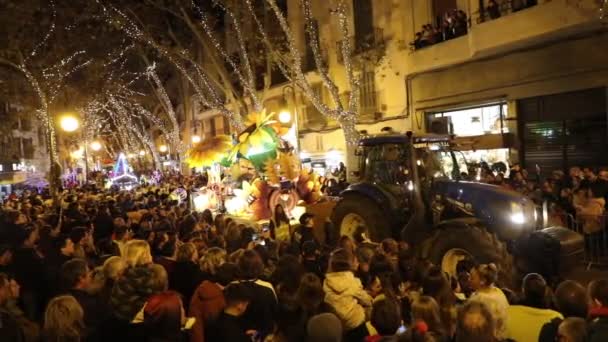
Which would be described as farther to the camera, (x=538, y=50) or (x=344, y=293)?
(x=538, y=50)

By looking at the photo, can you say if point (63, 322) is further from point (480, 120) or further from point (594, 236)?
point (480, 120)

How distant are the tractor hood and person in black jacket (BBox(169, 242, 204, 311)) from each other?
4408 millimetres

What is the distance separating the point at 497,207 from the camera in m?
7.65

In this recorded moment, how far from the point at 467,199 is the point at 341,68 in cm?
1596

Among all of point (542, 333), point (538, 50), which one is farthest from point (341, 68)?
point (542, 333)

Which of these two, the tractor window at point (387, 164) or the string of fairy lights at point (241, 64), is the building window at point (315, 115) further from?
the tractor window at point (387, 164)

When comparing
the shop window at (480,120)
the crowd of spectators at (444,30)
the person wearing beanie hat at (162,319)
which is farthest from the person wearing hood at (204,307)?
the crowd of spectators at (444,30)

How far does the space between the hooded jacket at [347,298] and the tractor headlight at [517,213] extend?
3.71 metres

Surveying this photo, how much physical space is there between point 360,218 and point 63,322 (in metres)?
6.41

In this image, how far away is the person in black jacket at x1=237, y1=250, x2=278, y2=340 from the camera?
4.36m

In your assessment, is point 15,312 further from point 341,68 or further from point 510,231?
point 341,68

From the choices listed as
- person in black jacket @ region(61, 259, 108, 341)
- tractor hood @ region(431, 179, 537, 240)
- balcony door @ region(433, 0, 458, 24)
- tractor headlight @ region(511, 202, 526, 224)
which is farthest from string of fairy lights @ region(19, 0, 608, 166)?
person in black jacket @ region(61, 259, 108, 341)

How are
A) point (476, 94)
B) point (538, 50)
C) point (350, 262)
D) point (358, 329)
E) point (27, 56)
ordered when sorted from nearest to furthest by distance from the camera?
point (358, 329)
point (350, 262)
point (538, 50)
point (476, 94)
point (27, 56)

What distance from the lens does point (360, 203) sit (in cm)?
930
